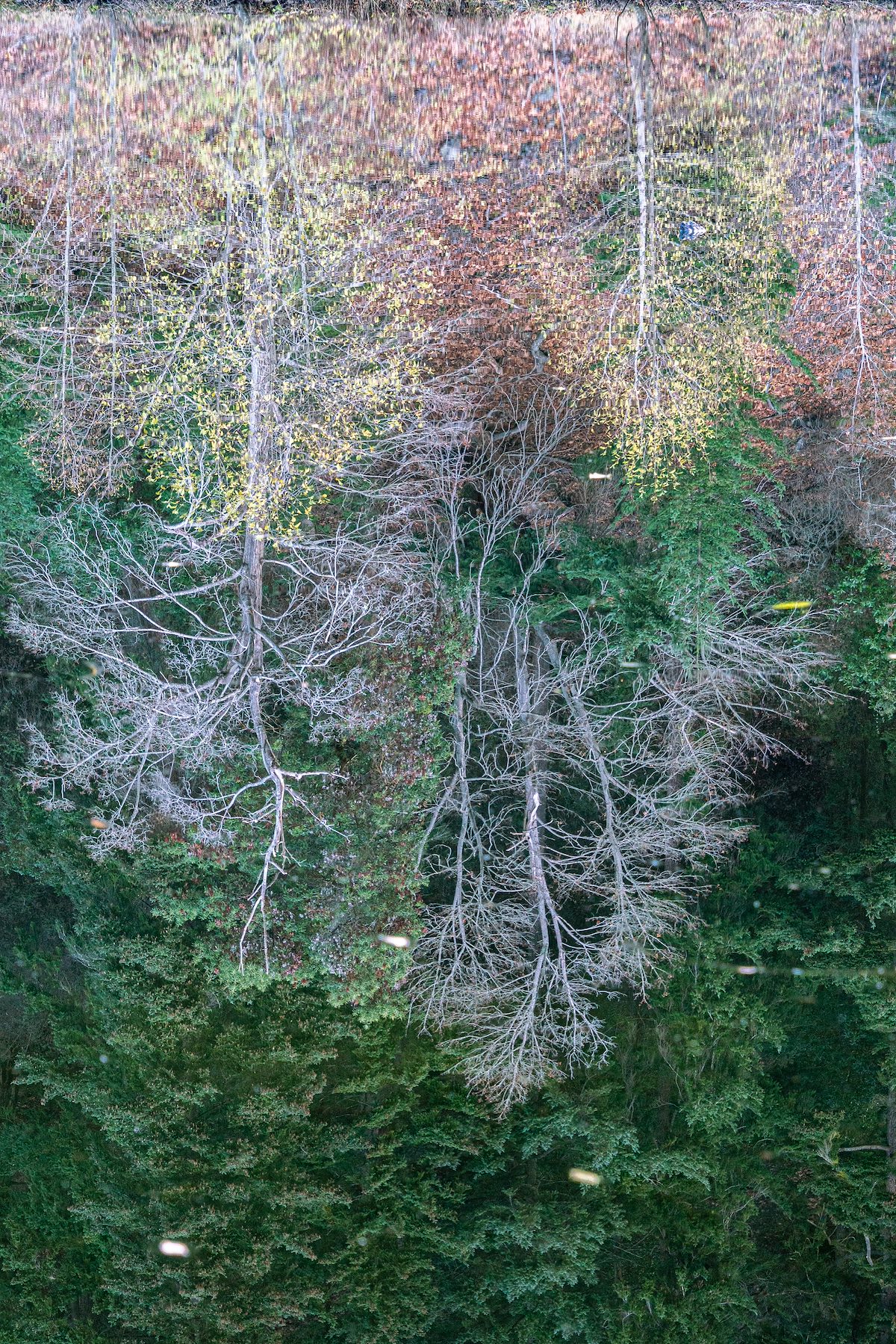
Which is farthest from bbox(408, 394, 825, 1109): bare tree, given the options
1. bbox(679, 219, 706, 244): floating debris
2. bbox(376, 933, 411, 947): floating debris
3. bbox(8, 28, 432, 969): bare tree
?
bbox(679, 219, 706, 244): floating debris

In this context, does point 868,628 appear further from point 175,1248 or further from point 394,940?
point 175,1248

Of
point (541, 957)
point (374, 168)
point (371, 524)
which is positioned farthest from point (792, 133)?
point (541, 957)

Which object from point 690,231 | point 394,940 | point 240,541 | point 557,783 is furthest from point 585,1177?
point 690,231

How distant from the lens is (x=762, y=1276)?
9.82 m

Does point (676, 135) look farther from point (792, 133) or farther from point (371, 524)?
point (371, 524)

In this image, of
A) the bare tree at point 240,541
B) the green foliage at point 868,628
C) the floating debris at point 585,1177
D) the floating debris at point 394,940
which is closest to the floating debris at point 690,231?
the bare tree at point 240,541

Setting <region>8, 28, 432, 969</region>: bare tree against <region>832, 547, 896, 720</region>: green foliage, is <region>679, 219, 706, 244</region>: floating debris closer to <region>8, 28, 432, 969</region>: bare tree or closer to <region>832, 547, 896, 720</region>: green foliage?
<region>8, 28, 432, 969</region>: bare tree

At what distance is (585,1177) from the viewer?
364 inches

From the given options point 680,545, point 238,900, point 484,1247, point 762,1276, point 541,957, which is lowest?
point 762,1276

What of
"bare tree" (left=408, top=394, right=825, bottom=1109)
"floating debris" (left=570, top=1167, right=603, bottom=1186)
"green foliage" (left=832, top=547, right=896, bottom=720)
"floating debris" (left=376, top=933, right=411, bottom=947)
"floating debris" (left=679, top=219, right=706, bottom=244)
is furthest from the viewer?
"green foliage" (left=832, top=547, right=896, bottom=720)

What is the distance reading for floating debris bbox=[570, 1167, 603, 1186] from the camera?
30.2 ft

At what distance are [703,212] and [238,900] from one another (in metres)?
7.34

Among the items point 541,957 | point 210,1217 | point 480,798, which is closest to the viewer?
point 210,1217

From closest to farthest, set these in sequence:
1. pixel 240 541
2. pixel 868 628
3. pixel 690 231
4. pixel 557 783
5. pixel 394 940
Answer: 1. pixel 690 231
2. pixel 394 940
3. pixel 240 541
4. pixel 868 628
5. pixel 557 783
